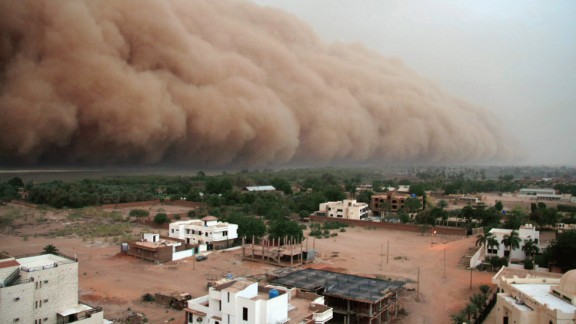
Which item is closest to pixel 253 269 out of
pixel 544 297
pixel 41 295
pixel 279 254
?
pixel 279 254

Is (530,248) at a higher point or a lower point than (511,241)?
lower

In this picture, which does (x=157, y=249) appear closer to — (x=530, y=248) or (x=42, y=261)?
(x=42, y=261)

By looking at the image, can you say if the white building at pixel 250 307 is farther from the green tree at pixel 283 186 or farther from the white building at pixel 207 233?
the green tree at pixel 283 186

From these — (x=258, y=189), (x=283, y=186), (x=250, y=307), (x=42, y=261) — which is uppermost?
(x=42, y=261)

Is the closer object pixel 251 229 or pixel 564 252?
pixel 564 252

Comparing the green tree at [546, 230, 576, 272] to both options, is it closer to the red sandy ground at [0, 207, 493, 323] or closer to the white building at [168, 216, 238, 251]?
the red sandy ground at [0, 207, 493, 323]

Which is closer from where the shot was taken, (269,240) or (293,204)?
(269,240)

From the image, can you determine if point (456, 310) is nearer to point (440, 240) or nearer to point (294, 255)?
point (294, 255)

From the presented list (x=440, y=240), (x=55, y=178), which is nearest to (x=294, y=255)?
Answer: (x=440, y=240)
